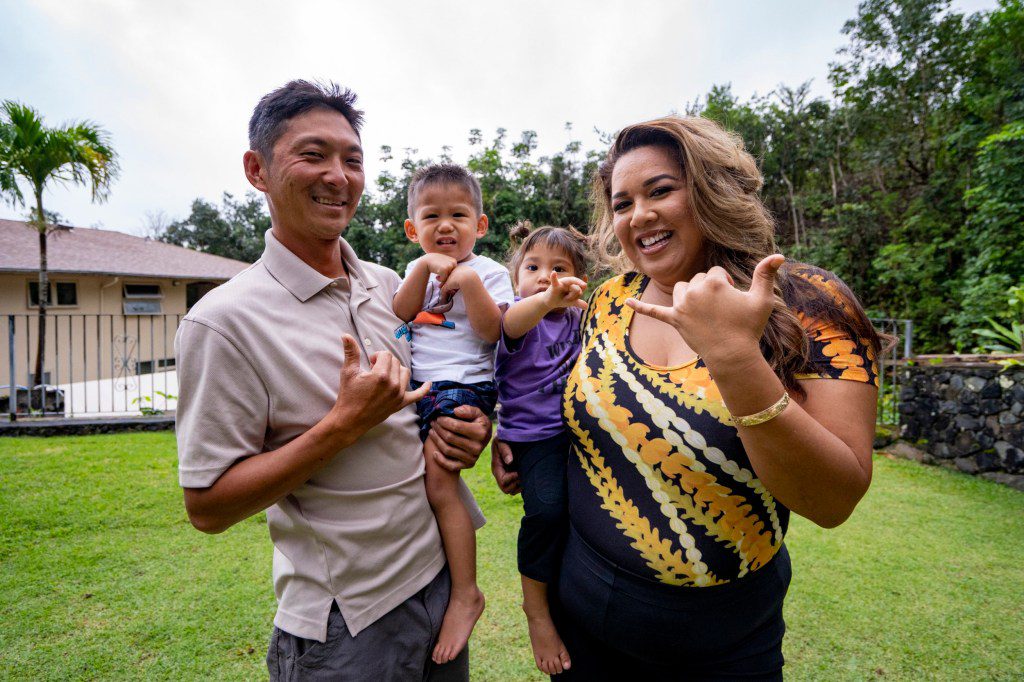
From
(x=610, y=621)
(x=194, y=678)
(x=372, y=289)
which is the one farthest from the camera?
(x=194, y=678)

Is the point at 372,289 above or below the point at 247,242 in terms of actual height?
below

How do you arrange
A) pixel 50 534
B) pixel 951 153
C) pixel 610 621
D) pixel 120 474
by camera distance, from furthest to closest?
pixel 951 153, pixel 120 474, pixel 50 534, pixel 610 621

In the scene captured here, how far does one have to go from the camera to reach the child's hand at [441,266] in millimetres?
1779

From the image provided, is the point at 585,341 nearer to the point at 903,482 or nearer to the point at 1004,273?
the point at 903,482

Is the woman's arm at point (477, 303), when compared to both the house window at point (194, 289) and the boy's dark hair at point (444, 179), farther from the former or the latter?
the house window at point (194, 289)

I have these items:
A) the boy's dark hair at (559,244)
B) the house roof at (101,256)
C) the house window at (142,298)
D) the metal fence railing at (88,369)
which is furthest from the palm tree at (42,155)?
the boy's dark hair at (559,244)

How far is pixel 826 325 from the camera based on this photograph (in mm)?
1237

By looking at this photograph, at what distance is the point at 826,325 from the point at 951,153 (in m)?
12.8

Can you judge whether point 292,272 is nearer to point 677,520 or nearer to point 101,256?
point 677,520

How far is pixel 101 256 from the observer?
16.2m

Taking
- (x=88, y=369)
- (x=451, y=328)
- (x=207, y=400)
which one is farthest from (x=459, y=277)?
(x=88, y=369)

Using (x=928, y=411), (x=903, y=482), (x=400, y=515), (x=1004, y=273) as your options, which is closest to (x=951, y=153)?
(x=1004, y=273)

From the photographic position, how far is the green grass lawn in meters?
2.84

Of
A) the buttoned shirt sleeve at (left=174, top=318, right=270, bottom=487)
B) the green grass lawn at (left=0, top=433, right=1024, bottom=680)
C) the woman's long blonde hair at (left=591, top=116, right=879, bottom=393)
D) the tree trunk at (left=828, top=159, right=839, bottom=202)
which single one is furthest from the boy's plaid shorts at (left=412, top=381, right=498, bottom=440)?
the tree trunk at (left=828, top=159, right=839, bottom=202)
